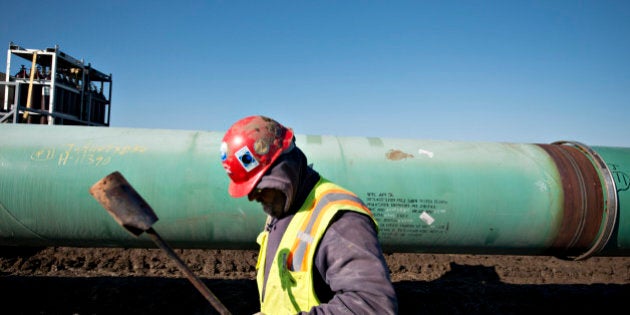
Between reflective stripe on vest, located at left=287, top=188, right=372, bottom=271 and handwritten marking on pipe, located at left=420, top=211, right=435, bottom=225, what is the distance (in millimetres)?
1938

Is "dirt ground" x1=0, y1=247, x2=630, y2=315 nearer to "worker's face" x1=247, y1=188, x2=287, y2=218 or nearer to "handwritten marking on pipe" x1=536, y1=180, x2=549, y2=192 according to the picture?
"handwritten marking on pipe" x1=536, y1=180, x2=549, y2=192

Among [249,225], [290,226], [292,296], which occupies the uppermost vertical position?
[290,226]

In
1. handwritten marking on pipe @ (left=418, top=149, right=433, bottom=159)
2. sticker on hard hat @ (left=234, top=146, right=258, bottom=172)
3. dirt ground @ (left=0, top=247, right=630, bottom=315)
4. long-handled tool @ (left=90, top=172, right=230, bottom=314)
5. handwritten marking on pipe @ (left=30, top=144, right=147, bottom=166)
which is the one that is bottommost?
dirt ground @ (left=0, top=247, right=630, bottom=315)

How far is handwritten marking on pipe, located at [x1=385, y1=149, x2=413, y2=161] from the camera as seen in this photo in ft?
11.0

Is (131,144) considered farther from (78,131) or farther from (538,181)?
(538,181)

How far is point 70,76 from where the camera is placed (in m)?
10.8

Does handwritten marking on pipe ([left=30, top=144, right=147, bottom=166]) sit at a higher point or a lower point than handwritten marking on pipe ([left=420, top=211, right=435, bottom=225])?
higher

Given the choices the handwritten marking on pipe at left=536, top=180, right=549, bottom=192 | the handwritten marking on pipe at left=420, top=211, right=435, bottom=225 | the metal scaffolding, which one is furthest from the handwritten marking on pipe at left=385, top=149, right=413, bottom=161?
the metal scaffolding

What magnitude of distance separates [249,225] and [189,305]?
1825 mm

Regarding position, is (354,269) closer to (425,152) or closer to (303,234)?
(303,234)

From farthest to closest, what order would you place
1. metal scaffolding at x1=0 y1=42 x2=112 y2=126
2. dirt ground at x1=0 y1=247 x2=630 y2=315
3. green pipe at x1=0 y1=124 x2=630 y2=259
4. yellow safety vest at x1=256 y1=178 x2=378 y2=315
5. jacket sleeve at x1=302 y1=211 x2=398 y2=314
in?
metal scaffolding at x1=0 y1=42 x2=112 y2=126 < dirt ground at x1=0 y1=247 x2=630 y2=315 < green pipe at x1=0 y1=124 x2=630 y2=259 < yellow safety vest at x1=256 y1=178 x2=378 y2=315 < jacket sleeve at x1=302 y1=211 x2=398 y2=314

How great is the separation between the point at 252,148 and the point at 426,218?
2.17 meters

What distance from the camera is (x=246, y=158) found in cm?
150

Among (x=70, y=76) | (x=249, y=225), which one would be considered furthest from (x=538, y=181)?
(x=70, y=76)
